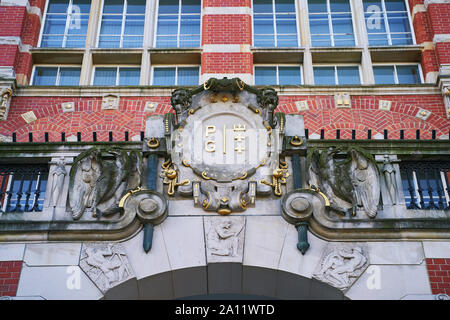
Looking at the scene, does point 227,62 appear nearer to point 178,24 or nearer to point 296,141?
point 178,24

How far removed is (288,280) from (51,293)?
273 centimetres

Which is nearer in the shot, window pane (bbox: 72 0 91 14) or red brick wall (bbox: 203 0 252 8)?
red brick wall (bbox: 203 0 252 8)

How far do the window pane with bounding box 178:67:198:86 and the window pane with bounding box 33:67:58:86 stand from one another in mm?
2391

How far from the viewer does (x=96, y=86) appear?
1182 cm

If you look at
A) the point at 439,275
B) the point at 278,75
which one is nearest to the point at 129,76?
the point at 278,75

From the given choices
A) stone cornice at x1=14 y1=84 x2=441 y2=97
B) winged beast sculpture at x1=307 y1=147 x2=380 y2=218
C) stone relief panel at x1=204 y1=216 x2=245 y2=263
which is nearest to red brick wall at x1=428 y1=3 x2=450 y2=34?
stone cornice at x1=14 y1=84 x2=441 y2=97

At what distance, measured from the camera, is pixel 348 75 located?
41.8 feet

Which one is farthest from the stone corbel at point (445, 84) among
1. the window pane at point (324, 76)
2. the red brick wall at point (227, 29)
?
the red brick wall at point (227, 29)

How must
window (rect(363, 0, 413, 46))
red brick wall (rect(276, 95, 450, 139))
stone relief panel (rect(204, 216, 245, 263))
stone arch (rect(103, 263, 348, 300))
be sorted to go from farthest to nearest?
window (rect(363, 0, 413, 46)), red brick wall (rect(276, 95, 450, 139)), stone relief panel (rect(204, 216, 245, 263)), stone arch (rect(103, 263, 348, 300))

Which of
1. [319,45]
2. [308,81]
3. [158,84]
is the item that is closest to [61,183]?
[158,84]

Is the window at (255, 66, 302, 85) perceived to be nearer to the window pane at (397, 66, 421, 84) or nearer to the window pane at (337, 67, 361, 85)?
the window pane at (337, 67, 361, 85)

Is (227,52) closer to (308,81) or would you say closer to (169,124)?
(308,81)

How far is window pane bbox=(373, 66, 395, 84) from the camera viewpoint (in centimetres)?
1256
